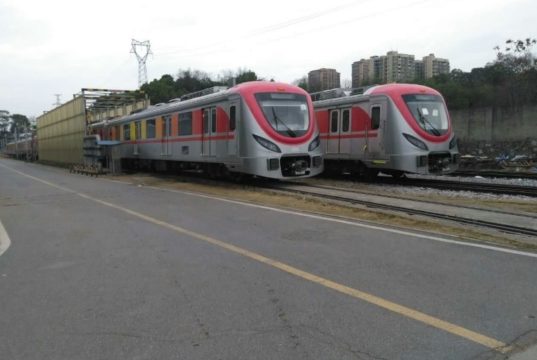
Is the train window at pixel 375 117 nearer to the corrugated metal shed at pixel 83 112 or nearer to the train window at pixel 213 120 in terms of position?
the train window at pixel 213 120

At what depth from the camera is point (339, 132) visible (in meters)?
18.3

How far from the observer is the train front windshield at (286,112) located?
15438mm

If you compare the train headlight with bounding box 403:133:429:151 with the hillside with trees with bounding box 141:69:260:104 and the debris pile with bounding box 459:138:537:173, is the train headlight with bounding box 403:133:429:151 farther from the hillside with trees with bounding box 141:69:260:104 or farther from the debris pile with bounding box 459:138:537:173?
the hillside with trees with bounding box 141:69:260:104

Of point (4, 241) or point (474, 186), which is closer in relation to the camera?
point (4, 241)

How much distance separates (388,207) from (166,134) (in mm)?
12740

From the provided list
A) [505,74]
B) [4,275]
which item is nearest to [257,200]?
[4,275]

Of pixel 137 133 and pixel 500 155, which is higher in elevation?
pixel 137 133

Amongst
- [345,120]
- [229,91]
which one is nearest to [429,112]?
[345,120]

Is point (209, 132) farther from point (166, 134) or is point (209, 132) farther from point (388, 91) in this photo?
point (388, 91)

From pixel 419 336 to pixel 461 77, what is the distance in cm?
5906

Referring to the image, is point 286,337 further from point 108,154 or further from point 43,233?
point 108,154

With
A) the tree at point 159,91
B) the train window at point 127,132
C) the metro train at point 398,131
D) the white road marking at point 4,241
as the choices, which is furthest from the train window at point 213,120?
the tree at point 159,91

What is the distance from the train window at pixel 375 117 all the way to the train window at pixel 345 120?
123 cm

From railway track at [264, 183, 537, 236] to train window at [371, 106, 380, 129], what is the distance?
3.00 metres
